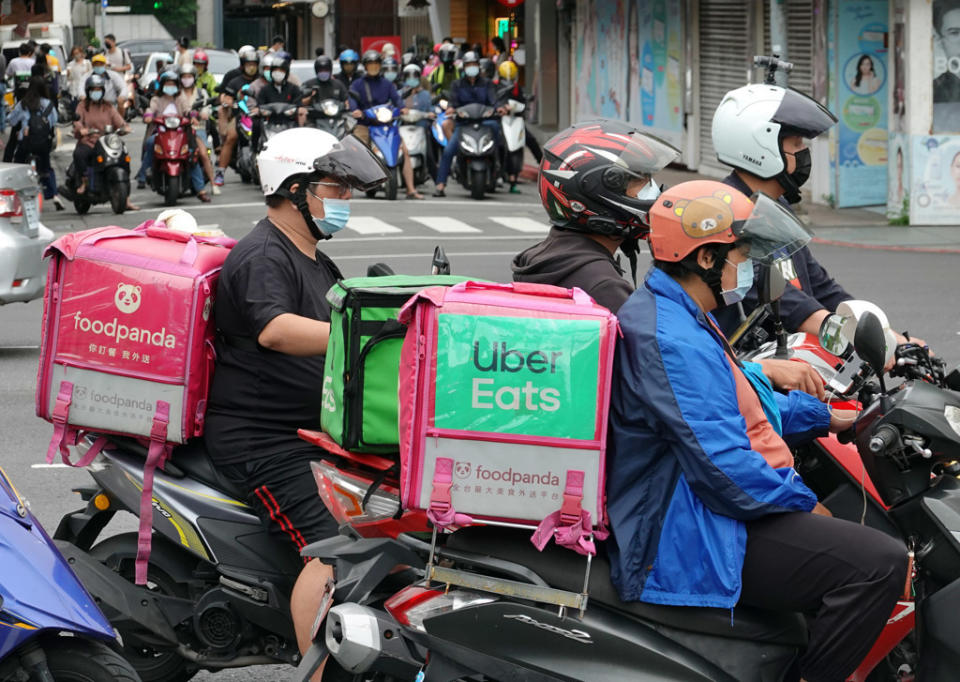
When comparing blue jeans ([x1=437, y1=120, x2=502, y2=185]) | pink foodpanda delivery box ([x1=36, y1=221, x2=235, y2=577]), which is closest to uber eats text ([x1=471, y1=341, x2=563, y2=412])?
pink foodpanda delivery box ([x1=36, y1=221, x2=235, y2=577])

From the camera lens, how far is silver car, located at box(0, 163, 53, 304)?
36.0 feet

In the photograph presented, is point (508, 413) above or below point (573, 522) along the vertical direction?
above

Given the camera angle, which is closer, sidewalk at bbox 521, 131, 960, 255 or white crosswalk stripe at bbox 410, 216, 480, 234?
sidewalk at bbox 521, 131, 960, 255

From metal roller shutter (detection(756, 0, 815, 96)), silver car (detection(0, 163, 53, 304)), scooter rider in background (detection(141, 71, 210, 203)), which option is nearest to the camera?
silver car (detection(0, 163, 53, 304))

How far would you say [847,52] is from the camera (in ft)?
62.6

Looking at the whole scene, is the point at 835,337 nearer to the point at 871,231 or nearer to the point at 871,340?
the point at 871,340

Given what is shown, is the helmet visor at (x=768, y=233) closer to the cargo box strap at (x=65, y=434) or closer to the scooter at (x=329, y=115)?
the cargo box strap at (x=65, y=434)

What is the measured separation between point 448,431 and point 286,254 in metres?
1.30

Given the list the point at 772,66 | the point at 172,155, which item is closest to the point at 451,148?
the point at 172,155

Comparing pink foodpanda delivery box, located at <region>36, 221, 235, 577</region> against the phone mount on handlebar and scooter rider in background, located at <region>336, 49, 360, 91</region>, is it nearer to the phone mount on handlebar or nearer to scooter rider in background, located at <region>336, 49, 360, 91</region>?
the phone mount on handlebar

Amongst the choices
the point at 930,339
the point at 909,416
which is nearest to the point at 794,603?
the point at 909,416

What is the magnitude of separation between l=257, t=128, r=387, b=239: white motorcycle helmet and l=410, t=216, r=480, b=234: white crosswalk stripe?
13.0m

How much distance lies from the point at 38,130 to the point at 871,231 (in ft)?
33.7

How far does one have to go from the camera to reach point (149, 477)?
15.2 feet
